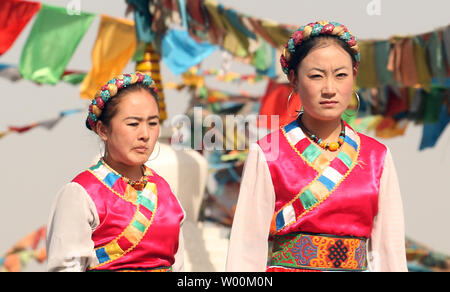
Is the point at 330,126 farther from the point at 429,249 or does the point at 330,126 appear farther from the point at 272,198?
the point at 429,249

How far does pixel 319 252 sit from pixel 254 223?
1.03ft

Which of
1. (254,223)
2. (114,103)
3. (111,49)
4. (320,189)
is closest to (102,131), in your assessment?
(114,103)

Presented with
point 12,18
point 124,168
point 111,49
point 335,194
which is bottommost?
point 335,194

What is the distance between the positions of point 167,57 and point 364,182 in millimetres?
4308

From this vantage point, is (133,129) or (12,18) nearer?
(133,129)

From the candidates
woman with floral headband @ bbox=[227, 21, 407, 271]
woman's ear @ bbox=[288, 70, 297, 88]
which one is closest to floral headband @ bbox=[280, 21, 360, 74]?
woman with floral headband @ bbox=[227, 21, 407, 271]

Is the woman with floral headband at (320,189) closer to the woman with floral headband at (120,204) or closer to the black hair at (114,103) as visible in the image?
the woman with floral headband at (120,204)

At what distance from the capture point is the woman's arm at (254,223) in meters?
2.98

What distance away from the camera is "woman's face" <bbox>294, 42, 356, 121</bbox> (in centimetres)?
293

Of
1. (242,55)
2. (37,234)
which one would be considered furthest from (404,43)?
(37,234)

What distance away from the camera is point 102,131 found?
3.03 m

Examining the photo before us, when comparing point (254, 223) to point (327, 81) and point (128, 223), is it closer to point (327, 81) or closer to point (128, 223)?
point (128, 223)

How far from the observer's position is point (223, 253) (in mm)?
6250

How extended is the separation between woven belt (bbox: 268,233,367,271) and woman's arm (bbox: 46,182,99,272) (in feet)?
2.76
